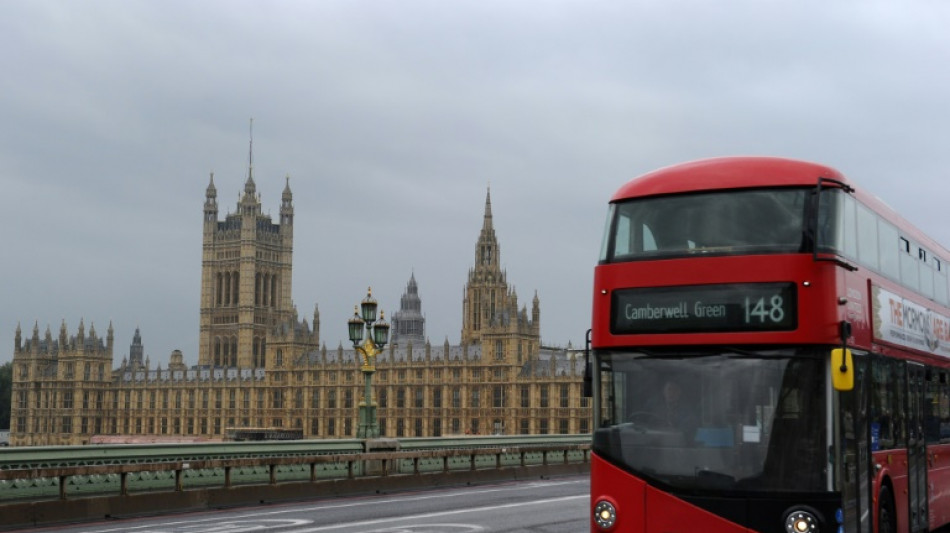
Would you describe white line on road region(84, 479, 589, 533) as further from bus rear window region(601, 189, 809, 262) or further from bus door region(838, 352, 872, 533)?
bus door region(838, 352, 872, 533)

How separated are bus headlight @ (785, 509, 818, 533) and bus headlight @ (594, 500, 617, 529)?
147cm

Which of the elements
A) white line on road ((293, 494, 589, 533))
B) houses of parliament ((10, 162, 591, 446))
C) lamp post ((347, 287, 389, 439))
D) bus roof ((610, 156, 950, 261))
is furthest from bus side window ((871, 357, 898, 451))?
houses of parliament ((10, 162, 591, 446))

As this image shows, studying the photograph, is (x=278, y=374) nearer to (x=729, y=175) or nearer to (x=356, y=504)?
(x=356, y=504)

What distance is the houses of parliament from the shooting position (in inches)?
4510

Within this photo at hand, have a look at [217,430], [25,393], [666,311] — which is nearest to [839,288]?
[666,311]

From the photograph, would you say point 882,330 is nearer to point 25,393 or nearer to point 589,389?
point 589,389

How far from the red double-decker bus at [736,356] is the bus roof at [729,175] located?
0.01 m

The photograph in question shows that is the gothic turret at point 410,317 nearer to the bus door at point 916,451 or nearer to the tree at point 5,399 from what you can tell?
the tree at point 5,399

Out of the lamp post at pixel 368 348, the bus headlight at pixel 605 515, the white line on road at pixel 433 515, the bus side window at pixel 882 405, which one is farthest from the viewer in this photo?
the lamp post at pixel 368 348

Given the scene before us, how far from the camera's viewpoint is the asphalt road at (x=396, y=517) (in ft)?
55.7

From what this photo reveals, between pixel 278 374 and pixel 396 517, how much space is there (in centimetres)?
11700

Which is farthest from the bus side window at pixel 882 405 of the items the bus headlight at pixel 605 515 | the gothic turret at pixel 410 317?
the gothic turret at pixel 410 317

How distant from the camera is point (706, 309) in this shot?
1023 centimetres

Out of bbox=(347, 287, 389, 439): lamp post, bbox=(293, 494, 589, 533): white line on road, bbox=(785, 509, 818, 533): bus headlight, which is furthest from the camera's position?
bbox=(347, 287, 389, 439): lamp post
